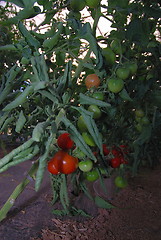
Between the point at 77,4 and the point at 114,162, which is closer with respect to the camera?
the point at 77,4

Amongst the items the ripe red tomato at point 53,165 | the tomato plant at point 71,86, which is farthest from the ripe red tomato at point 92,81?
the ripe red tomato at point 53,165

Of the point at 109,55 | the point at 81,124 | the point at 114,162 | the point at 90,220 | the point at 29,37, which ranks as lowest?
the point at 90,220

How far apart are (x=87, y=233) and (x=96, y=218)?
0.56 ft

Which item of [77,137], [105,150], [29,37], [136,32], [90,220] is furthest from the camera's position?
[90,220]

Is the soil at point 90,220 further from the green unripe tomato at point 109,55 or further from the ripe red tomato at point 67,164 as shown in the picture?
the green unripe tomato at point 109,55

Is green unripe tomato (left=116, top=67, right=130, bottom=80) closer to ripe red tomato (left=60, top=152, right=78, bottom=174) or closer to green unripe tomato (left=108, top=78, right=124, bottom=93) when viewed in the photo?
green unripe tomato (left=108, top=78, right=124, bottom=93)

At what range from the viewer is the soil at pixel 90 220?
1.32m

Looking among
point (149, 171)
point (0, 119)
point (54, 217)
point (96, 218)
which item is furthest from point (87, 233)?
point (149, 171)

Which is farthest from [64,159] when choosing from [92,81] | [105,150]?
[105,150]

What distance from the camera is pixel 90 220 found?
1489 mm

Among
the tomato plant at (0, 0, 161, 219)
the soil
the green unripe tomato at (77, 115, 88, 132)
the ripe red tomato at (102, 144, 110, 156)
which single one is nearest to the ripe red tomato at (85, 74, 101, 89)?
the tomato plant at (0, 0, 161, 219)

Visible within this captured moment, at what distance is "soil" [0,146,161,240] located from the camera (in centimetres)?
132

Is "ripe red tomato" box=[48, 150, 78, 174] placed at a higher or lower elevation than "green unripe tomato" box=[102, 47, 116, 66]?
lower

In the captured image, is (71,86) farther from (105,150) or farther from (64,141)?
(105,150)
